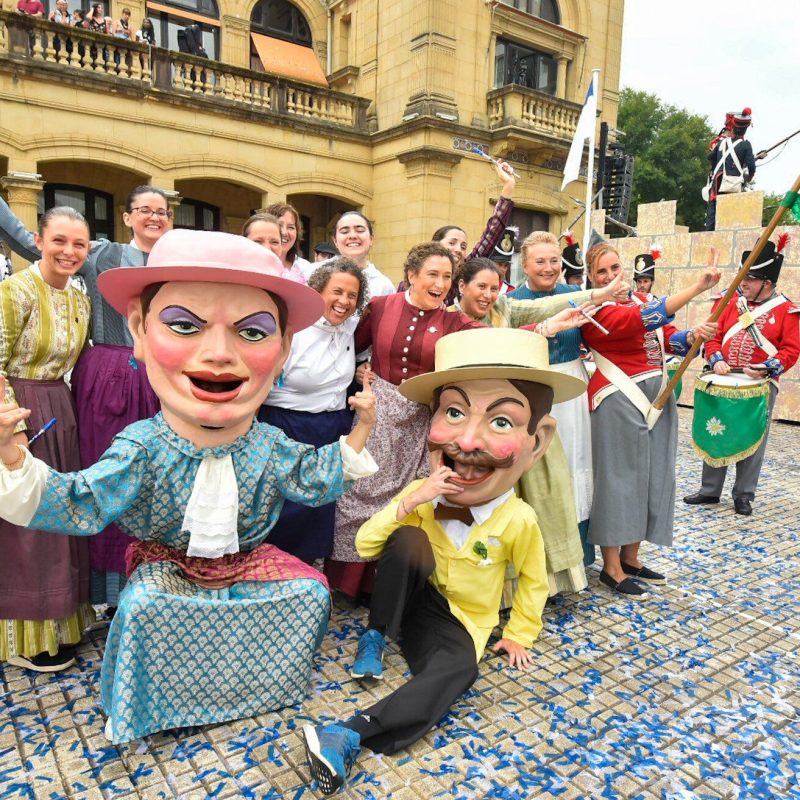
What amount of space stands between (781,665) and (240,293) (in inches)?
108

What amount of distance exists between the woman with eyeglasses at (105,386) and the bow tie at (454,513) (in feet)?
4.26

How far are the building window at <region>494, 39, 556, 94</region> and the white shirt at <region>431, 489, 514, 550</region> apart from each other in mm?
13285

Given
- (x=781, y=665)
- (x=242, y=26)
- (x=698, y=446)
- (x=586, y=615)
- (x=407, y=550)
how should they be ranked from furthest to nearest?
(x=242, y=26) → (x=698, y=446) → (x=586, y=615) → (x=781, y=665) → (x=407, y=550)

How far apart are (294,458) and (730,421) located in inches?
156

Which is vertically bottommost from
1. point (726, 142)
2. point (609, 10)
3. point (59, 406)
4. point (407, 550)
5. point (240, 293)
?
point (407, 550)

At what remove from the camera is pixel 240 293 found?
216cm

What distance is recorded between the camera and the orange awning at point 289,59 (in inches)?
542

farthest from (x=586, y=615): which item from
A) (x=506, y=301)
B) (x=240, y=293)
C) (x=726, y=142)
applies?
(x=726, y=142)

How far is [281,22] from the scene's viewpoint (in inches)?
578

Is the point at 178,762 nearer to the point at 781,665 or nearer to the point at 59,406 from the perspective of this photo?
the point at 59,406

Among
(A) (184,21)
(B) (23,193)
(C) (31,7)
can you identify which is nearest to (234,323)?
(B) (23,193)

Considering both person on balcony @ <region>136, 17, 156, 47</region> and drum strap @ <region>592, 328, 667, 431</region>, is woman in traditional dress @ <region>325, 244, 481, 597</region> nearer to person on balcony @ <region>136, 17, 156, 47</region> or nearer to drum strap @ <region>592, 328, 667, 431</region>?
Result: drum strap @ <region>592, 328, 667, 431</region>

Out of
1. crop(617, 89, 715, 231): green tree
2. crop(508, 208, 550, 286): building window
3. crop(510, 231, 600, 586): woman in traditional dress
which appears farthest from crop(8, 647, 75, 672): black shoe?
crop(617, 89, 715, 231): green tree

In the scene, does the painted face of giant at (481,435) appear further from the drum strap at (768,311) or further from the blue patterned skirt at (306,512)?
the drum strap at (768,311)
